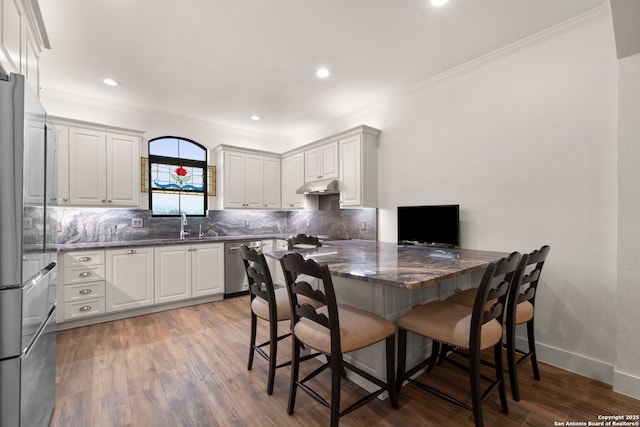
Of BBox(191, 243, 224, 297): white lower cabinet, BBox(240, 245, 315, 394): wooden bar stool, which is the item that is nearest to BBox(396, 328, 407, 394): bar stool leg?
BBox(240, 245, 315, 394): wooden bar stool

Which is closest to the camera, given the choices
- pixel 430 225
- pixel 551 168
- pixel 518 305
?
pixel 518 305

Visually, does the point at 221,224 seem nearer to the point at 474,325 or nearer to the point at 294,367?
the point at 294,367

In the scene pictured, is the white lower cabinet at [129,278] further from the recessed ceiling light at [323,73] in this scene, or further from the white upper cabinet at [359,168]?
the recessed ceiling light at [323,73]

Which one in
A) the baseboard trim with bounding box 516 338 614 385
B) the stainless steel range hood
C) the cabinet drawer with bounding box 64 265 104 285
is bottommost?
the baseboard trim with bounding box 516 338 614 385

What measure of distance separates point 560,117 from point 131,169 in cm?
466

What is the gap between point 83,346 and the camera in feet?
8.78

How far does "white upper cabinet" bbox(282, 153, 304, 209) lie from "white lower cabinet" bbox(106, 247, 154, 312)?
2.24 metres

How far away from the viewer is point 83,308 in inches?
124

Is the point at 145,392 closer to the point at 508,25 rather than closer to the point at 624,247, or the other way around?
the point at 624,247

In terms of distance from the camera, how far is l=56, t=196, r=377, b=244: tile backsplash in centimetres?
361

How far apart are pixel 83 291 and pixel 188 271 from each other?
3.59ft

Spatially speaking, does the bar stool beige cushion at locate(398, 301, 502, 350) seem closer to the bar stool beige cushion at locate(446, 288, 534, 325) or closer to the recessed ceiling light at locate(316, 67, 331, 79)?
the bar stool beige cushion at locate(446, 288, 534, 325)

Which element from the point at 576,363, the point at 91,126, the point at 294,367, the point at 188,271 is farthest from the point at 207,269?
the point at 576,363

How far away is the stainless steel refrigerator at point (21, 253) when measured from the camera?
1.10 meters
